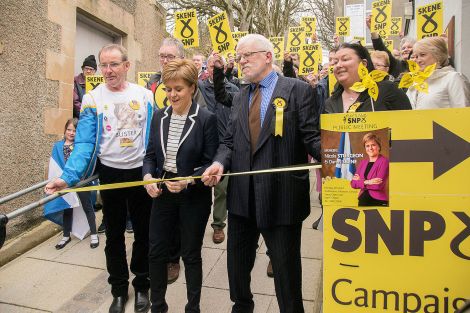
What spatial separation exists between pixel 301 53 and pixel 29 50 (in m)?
4.39

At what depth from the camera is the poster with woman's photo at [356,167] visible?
6.18 ft

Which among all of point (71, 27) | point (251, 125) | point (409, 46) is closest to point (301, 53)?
point (409, 46)

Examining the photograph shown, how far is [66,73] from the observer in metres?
5.61

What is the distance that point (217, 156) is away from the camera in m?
2.80

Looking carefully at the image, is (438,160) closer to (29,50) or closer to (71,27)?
(29,50)

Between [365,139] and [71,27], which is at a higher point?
[71,27]

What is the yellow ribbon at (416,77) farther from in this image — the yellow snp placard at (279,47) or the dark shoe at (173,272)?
the yellow snp placard at (279,47)

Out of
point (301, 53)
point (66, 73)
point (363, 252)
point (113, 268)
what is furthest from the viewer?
point (301, 53)

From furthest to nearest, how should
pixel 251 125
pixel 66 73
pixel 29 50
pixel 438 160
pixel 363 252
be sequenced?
pixel 66 73
pixel 29 50
pixel 251 125
pixel 363 252
pixel 438 160

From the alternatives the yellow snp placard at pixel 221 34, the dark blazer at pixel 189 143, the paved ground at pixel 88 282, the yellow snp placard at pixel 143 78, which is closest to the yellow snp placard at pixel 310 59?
the yellow snp placard at pixel 221 34

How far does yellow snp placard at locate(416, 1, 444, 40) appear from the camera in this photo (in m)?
5.08

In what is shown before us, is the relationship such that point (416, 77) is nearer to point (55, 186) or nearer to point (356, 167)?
point (356, 167)

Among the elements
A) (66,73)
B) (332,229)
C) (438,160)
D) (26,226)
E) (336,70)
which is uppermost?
(66,73)

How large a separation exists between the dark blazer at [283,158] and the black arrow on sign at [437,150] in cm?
68
